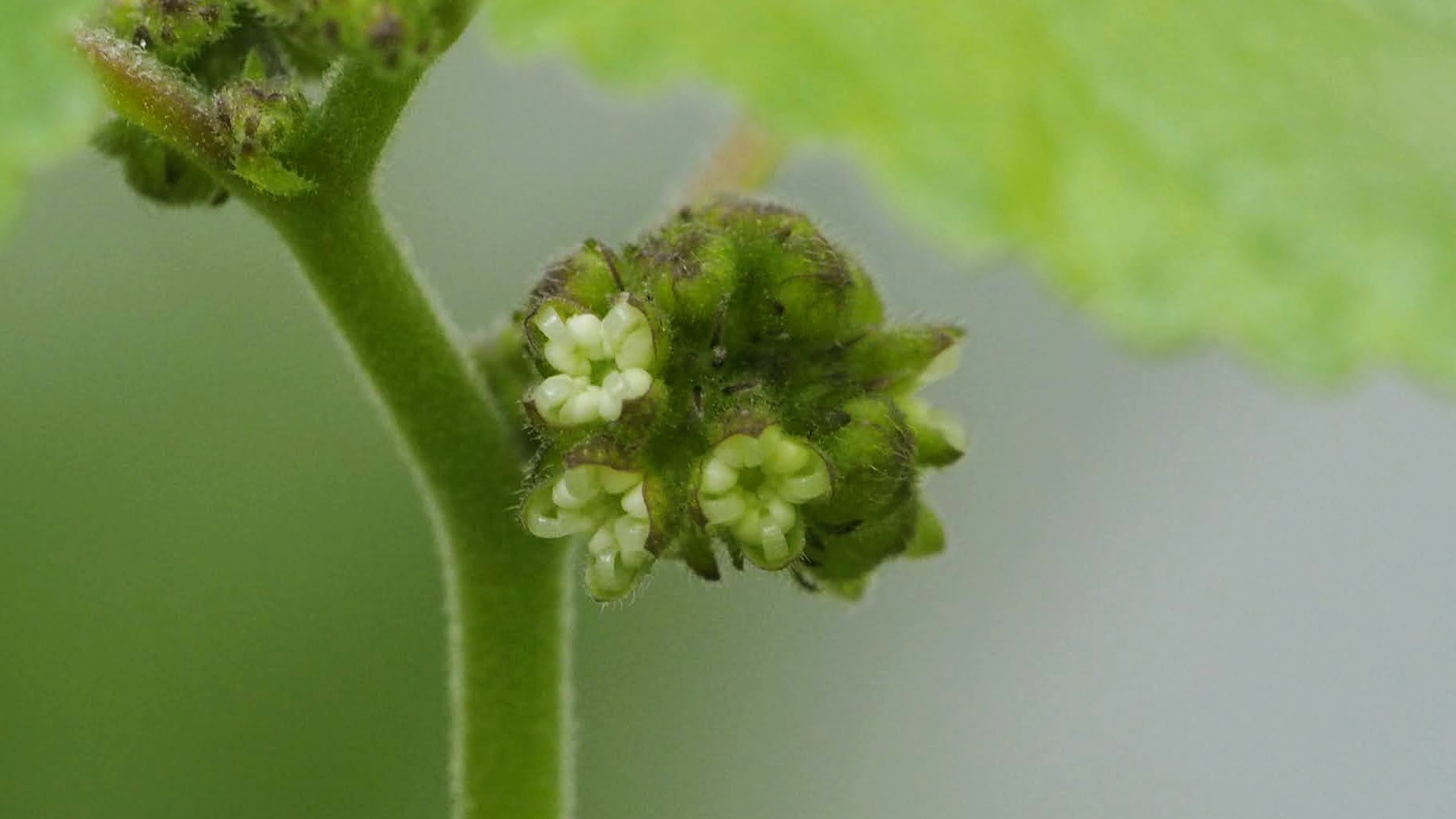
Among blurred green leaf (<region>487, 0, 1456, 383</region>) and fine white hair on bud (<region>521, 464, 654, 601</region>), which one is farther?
fine white hair on bud (<region>521, 464, 654, 601</region>)

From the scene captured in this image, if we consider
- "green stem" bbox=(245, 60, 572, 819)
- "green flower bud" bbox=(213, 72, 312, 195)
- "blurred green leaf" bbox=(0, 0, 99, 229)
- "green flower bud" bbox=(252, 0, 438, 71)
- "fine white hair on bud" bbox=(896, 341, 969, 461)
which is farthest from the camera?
"fine white hair on bud" bbox=(896, 341, 969, 461)

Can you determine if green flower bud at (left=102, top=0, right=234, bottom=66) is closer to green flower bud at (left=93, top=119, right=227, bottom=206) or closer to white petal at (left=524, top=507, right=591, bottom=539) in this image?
green flower bud at (left=93, top=119, right=227, bottom=206)

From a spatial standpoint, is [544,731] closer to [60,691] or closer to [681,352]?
[681,352]

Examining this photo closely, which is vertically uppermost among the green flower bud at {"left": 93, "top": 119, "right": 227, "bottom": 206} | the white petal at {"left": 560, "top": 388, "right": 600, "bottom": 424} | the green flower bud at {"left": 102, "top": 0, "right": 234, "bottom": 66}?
the green flower bud at {"left": 102, "top": 0, "right": 234, "bottom": 66}

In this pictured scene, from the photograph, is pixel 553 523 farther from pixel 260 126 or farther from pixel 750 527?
pixel 260 126

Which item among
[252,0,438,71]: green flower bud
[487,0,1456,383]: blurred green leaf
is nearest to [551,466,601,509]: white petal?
[252,0,438,71]: green flower bud
